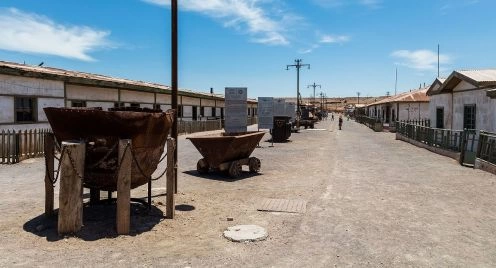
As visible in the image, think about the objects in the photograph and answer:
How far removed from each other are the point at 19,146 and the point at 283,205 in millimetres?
10536

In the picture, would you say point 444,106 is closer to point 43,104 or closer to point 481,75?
point 481,75

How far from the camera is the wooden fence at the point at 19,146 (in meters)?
12.9

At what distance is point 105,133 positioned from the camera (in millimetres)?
5930

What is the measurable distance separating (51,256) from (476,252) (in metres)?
5.53

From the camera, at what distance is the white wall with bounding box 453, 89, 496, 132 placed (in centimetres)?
1530

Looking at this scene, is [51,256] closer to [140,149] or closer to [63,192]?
[63,192]

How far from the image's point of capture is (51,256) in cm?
482

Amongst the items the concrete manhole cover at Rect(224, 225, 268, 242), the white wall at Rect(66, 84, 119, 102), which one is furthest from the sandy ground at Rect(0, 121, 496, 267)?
the white wall at Rect(66, 84, 119, 102)

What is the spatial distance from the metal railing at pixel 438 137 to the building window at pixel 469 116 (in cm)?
83

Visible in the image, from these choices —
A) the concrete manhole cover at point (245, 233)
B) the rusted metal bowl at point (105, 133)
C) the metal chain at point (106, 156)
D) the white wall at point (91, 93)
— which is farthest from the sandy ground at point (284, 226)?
the white wall at point (91, 93)

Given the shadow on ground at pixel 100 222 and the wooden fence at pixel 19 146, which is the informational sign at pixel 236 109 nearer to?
the wooden fence at pixel 19 146

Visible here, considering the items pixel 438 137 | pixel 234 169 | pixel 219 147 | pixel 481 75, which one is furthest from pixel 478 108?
pixel 219 147

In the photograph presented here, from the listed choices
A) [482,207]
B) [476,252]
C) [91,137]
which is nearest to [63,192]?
[91,137]

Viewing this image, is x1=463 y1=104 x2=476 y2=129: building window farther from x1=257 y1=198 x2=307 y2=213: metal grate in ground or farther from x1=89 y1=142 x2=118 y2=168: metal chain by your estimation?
x1=89 y1=142 x2=118 y2=168: metal chain
